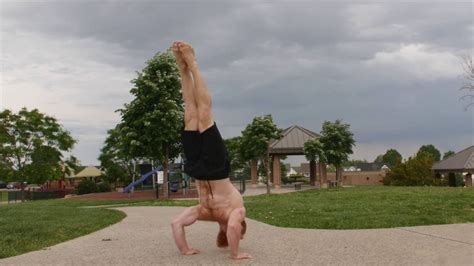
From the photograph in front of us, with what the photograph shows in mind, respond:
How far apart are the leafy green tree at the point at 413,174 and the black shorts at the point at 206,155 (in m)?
34.3

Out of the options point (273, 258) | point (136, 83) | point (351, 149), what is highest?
point (136, 83)

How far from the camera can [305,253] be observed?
8031 mm

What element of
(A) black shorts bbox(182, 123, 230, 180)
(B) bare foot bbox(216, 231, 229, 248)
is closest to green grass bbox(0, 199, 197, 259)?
(B) bare foot bbox(216, 231, 229, 248)

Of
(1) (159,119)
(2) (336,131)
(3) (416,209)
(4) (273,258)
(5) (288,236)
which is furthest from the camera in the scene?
(2) (336,131)

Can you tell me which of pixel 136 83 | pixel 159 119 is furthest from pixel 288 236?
pixel 136 83

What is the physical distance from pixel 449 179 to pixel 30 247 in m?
36.9

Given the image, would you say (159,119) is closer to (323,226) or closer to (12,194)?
(323,226)

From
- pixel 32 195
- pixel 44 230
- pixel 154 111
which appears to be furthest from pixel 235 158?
pixel 44 230

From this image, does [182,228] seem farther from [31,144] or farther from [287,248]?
[31,144]

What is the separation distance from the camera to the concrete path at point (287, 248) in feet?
24.7

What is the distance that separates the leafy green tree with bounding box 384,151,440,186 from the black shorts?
112ft

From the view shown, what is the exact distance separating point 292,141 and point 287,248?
1284 inches

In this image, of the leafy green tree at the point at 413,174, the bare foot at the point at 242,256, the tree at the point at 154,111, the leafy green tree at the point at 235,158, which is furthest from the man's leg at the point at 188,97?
the leafy green tree at the point at 235,158

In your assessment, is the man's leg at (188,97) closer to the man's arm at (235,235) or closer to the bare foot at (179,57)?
the bare foot at (179,57)
